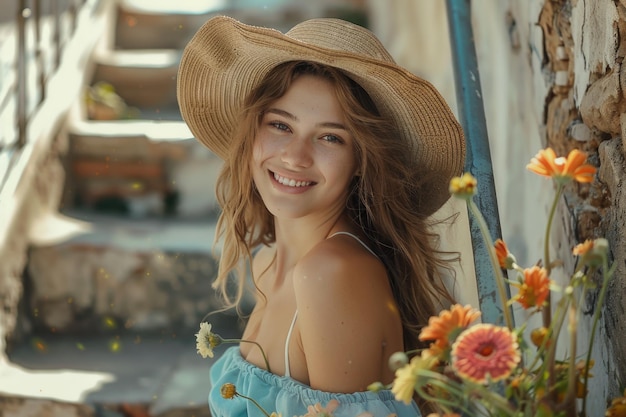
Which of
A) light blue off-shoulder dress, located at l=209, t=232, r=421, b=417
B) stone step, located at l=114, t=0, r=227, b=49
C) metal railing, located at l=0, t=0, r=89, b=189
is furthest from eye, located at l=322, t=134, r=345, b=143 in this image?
stone step, located at l=114, t=0, r=227, b=49

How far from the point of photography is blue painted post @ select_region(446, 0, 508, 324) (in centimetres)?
140

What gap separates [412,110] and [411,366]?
2.57 ft

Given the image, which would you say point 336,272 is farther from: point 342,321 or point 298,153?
point 298,153

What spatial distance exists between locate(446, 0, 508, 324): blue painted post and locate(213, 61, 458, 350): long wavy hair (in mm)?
140

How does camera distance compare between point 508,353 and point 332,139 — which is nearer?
point 508,353

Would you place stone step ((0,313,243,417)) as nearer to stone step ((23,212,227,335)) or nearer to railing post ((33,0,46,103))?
stone step ((23,212,227,335))

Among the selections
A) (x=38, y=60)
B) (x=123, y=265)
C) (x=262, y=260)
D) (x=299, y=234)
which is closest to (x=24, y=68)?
(x=38, y=60)

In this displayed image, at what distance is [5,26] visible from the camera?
4508mm

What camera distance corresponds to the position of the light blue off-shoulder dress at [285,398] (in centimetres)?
156

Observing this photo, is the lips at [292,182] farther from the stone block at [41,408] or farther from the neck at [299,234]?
the stone block at [41,408]

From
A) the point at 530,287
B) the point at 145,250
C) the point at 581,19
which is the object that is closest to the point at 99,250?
the point at 145,250

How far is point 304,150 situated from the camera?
Result: 167cm

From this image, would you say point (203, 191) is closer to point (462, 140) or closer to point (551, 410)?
point (462, 140)

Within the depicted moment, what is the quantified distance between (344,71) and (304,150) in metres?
0.16
